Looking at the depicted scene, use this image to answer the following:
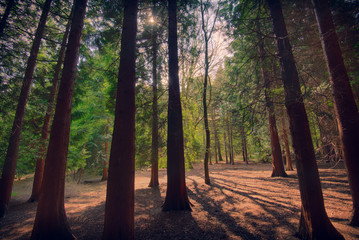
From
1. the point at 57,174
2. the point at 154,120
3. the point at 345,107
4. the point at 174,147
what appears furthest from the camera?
the point at 154,120

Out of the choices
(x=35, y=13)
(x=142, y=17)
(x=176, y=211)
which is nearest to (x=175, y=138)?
(x=176, y=211)

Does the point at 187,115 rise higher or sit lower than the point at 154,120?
higher

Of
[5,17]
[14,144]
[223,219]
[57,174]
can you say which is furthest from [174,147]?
[5,17]

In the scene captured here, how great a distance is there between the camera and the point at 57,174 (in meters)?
4.77

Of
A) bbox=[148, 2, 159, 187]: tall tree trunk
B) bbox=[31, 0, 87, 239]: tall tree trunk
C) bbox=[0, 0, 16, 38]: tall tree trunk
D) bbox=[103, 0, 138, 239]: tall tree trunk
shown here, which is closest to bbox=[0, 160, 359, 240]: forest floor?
bbox=[31, 0, 87, 239]: tall tree trunk

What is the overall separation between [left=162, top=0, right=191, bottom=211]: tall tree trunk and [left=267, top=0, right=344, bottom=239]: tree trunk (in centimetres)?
391

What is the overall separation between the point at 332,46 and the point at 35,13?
595 inches

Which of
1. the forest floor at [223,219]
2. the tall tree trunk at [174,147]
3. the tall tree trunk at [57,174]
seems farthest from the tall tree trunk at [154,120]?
the tall tree trunk at [57,174]

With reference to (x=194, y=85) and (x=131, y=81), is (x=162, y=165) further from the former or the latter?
(x=131, y=81)

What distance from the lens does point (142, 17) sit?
7926 mm

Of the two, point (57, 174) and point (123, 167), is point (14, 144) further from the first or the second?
point (123, 167)

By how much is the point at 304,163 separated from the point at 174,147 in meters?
4.32

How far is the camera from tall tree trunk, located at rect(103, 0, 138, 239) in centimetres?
367

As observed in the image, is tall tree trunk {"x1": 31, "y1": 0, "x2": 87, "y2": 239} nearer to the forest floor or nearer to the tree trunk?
the forest floor
